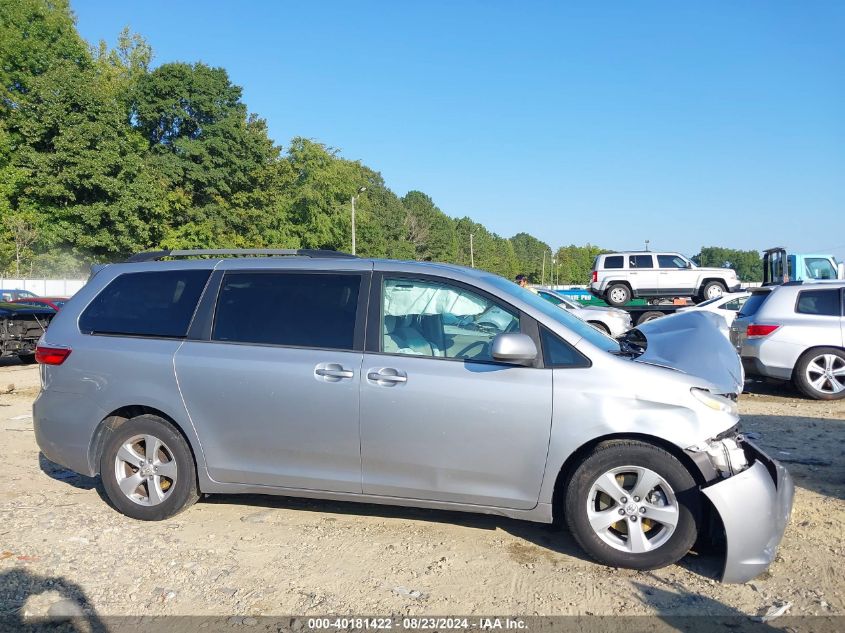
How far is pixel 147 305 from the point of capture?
484 cm

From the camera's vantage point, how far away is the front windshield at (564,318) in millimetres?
4125

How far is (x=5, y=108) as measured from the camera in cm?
4206

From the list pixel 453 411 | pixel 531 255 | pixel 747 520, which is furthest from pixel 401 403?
pixel 531 255

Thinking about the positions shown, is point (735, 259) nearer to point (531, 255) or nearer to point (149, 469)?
point (531, 255)

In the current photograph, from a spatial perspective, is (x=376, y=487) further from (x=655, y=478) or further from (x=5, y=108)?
(x=5, y=108)

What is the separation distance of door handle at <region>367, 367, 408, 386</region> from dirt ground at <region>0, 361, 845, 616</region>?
1.07 m

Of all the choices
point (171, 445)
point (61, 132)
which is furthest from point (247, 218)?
point (171, 445)

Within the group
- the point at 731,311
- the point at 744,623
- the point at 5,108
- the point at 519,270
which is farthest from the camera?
the point at 519,270

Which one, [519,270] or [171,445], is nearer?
[171,445]

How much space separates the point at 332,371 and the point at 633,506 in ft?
6.50

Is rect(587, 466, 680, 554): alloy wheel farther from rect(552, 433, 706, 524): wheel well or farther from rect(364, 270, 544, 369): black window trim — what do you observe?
rect(364, 270, 544, 369): black window trim

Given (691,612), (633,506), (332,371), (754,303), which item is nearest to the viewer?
(691,612)

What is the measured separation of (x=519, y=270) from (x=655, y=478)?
135 m

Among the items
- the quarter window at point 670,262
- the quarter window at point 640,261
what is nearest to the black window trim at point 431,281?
the quarter window at point 640,261
